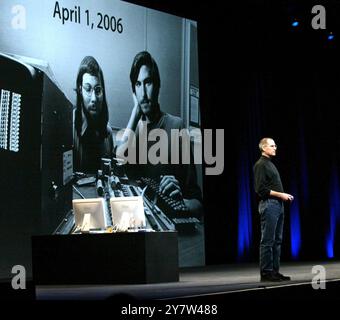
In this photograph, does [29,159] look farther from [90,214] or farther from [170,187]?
[170,187]

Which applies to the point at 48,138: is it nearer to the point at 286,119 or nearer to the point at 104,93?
the point at 104,93

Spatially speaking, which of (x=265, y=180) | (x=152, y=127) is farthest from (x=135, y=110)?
(x=265, y=180)

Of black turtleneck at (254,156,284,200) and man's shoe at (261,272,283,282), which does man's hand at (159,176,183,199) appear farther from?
man's shoe at (261,272,283,282)

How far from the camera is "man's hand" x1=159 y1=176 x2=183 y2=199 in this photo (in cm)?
903

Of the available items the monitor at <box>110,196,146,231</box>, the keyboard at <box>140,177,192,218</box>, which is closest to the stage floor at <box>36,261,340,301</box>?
the monitor at <box>110,196,146,231</box>

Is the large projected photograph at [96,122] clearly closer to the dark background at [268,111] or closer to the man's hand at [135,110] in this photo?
the man's hand at [135,110]

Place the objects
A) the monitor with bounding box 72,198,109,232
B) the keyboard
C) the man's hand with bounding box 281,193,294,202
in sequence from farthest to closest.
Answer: the keyboard < the monitor with bounding box 72,198,109,232 < the man's hand with bounding box 281,193,294,202

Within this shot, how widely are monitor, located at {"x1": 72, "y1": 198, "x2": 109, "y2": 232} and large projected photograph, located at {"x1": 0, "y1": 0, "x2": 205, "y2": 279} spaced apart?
1cm

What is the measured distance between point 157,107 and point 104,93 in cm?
89

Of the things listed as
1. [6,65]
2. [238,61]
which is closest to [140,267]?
[6,65]

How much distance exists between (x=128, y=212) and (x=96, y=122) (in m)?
2.20

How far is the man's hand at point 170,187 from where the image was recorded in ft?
29.6

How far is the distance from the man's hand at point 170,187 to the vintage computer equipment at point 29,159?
1466 millimetres
